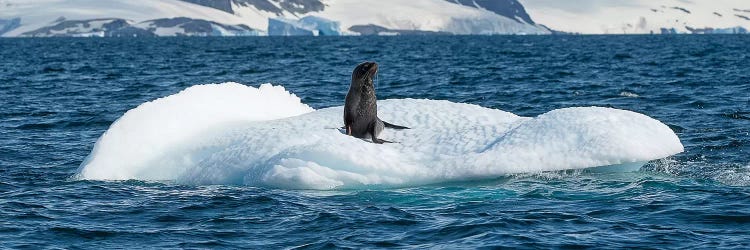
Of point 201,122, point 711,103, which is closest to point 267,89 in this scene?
point 201,122

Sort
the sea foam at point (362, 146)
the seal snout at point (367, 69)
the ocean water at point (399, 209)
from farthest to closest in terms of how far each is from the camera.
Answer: the seal snout at point (367, 69) → the sea foam at point (362, 146) → the ocean water at point (399, 209)

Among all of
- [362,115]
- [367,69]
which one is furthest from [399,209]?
[367,69]

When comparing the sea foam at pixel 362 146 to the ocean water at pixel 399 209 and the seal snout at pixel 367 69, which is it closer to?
the ocean water at pixel 399 209

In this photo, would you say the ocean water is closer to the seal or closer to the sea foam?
the sea foam

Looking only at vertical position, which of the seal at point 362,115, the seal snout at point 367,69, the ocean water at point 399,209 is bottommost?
the ocean water at point 399,209

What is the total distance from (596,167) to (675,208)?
1953 millimetres

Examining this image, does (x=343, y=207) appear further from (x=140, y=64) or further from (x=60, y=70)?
(x=140, y=64)

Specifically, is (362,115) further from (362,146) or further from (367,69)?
(362,146)

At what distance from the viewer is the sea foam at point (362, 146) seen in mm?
12711

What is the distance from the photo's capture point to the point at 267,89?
1747cm

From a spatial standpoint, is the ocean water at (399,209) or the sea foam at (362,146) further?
the sea foam at (362,146)

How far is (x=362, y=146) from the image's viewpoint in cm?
1315

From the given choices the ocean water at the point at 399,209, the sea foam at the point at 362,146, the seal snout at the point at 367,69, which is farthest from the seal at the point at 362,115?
the ocean water at the point at 399,209

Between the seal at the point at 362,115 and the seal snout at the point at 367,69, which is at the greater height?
the seal snout at the point at 367,69
